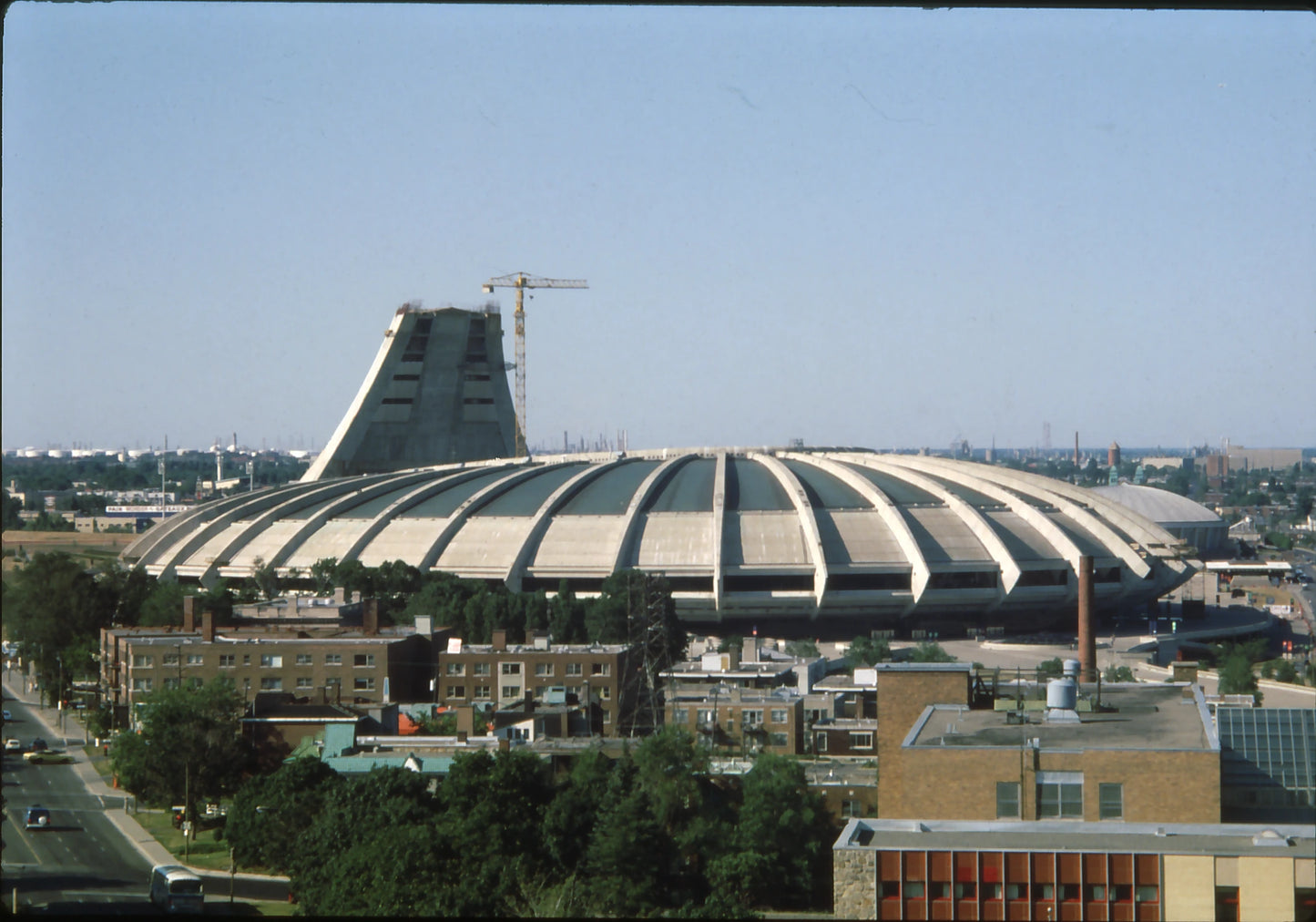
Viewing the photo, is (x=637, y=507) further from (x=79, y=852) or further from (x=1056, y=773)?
(x=1056, y=773)

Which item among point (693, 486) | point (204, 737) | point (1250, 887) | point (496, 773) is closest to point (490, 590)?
point (693, 486)

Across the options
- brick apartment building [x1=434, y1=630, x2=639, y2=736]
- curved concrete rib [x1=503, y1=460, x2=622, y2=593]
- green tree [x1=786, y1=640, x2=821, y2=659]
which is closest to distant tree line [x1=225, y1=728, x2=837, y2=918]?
brick apartment building [x1=434, y1=630, x2=639, y2=736]

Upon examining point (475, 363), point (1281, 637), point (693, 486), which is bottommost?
point (1281, 637)

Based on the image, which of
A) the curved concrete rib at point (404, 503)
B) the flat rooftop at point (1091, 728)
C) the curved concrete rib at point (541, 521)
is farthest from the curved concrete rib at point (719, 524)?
the flat rooftop at point (1091, 728)

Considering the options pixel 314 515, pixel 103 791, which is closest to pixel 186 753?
pixel 103 791

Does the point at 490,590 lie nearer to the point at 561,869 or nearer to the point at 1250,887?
the point at 561,869

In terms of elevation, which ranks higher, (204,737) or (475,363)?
(475,363)
